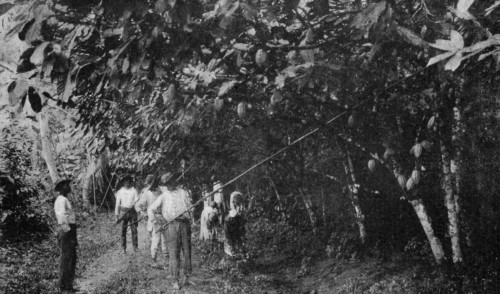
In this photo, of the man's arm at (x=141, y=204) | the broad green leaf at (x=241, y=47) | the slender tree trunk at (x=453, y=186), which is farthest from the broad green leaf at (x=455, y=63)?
the man's arm at (x=141, y=204)

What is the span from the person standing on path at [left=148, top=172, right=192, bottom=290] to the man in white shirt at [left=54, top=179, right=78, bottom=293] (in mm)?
1364

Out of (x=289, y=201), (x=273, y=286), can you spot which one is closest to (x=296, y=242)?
(x=289, y=201)

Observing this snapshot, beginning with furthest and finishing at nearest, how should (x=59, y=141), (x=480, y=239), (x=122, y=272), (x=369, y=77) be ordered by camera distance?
(x=59, y=141) < (x=122, y=272) < (x=480, y=239) < (x=369, y=77)

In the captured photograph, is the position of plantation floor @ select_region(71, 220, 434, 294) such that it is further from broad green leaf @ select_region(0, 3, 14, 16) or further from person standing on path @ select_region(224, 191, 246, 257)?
broad green leaf @ select_region(0, 3, 14, 16)

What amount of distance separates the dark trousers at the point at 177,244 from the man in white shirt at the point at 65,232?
5.49ft

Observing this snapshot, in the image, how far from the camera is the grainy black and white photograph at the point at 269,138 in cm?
313

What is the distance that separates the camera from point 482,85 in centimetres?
698

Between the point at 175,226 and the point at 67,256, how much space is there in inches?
75.2

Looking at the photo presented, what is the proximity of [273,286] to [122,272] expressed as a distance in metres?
3.24

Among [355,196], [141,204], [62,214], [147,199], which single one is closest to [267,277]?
[355,196]

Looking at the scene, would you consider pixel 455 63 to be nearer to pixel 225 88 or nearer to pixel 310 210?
pixel 225 88

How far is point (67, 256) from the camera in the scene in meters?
8.53

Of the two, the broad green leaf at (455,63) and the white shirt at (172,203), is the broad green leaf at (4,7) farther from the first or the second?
the white shirt at (172,203)

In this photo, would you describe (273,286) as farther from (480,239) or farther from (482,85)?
(482,85)
